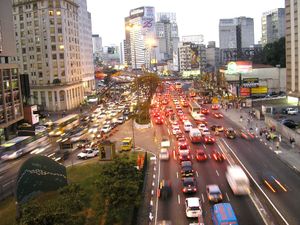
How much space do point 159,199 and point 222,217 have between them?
28.9 feet

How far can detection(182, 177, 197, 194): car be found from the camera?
3441cm

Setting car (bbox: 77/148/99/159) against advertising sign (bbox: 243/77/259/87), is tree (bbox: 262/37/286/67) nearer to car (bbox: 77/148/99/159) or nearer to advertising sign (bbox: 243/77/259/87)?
advertising sign (bbox: 243/77/259/87)

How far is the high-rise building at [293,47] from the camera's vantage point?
8575 centimetres

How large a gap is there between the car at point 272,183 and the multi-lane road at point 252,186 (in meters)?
0.42

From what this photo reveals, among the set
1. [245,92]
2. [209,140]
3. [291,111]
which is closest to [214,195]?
[209,140]

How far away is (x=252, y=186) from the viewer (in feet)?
118

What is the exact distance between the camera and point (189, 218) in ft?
95.9

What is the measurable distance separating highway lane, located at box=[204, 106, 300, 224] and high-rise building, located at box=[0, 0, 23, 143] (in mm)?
38905

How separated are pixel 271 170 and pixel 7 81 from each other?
166ft

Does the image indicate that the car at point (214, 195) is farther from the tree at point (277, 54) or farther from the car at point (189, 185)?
the tree at point (277, 54)

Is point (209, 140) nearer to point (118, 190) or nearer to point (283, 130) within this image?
point (283, 130)

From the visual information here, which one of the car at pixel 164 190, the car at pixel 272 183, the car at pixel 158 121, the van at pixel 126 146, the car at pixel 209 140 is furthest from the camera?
the car at pixel 158 121

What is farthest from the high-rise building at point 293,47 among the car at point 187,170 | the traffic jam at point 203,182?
the car at point 187,170

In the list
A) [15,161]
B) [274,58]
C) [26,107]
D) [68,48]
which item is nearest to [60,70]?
[68,48]
